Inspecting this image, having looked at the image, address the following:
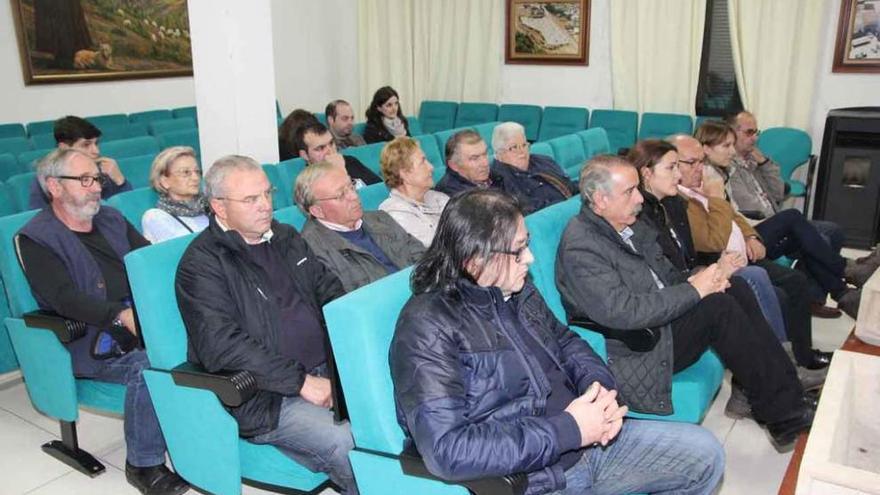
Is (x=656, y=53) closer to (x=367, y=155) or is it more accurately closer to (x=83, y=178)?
(x=367, y=155)

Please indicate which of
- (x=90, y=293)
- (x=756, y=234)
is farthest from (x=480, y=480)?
(x=756, y=234)

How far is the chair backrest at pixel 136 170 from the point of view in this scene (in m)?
4.18

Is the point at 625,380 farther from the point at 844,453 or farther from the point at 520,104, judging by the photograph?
the point at 520,104

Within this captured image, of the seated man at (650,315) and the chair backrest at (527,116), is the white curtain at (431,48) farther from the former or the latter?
the seated man at (650,315)

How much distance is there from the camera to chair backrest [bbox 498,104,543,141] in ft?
23.9

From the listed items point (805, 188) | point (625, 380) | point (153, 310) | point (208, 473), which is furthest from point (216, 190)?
point (805, 188)

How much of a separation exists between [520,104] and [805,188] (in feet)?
10.3

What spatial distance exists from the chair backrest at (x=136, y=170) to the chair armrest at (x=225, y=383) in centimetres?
250

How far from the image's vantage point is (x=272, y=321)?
2.17 metres

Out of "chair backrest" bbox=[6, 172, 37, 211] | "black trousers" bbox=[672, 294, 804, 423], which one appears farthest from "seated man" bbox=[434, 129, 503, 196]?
"chair backrest" bbox=[6, 172, 37, 211]

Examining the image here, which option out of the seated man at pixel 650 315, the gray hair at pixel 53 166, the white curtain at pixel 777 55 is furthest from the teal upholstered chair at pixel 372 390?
the white curtain at pixel 777 55

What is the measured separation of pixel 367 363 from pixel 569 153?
3755 mm

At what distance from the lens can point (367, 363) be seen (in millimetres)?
1655

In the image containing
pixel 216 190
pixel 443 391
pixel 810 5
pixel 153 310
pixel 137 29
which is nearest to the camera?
pixel 443 391
